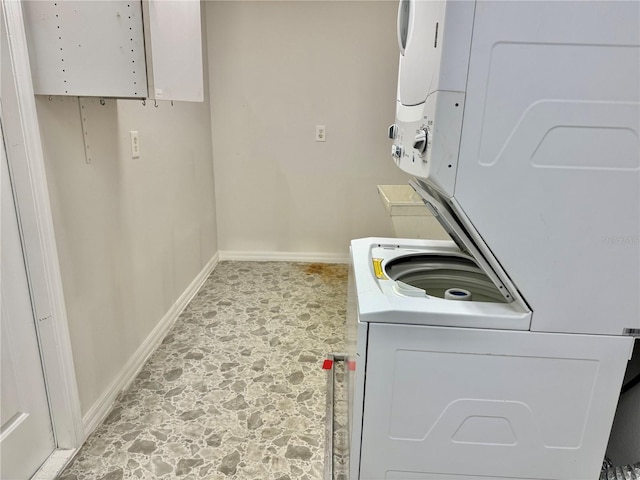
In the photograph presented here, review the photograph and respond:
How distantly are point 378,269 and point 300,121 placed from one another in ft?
7.98

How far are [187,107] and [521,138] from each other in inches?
98.9

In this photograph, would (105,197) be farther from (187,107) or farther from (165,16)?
(187,107)

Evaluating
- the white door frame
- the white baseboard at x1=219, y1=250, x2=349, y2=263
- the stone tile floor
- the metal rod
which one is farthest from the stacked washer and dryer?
the white baseboard at x1=219, y1=250, x2=349, y2=263

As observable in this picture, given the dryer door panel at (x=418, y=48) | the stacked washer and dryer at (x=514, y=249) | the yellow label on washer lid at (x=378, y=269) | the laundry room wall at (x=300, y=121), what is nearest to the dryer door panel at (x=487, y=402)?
the stacked washer and dryer at (x=514, y=249)

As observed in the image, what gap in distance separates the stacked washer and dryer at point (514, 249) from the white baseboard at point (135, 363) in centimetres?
120

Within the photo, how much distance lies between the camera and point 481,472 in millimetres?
1137

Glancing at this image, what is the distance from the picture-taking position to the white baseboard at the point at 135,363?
1.76 m

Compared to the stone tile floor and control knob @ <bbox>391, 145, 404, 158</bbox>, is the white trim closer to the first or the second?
the stone tile floor

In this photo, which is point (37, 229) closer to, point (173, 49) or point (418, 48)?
point (173, 49)

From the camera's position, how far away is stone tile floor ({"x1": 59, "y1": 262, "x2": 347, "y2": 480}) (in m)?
1.59

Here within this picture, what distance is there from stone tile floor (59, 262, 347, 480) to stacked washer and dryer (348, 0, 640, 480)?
63 centimetres

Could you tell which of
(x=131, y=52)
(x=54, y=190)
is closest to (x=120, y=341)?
(x=54, y=190)

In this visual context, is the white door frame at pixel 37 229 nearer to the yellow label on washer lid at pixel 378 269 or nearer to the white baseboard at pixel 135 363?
the white baseboard at pixel 135 363

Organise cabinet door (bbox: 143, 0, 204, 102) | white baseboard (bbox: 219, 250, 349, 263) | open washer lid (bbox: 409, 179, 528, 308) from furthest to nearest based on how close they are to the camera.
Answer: white baseboard (bbox: 219, 250, 349, 263) → cabinet door (bbox: 143, 0, 204, 102) → open washer lid (bbox: 409, 179, 528, 308)
